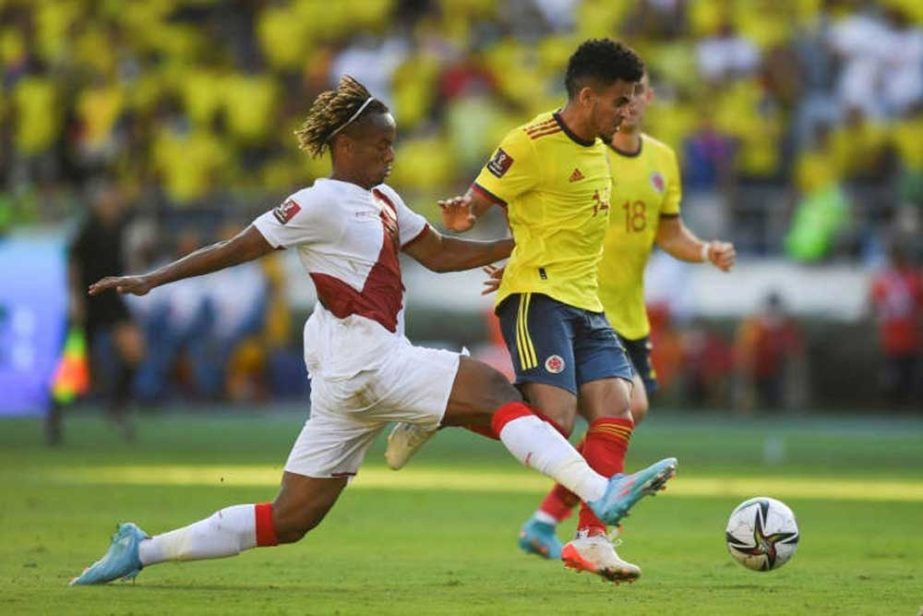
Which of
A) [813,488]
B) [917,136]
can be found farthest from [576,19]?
[813,488]

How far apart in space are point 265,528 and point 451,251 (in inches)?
64.2

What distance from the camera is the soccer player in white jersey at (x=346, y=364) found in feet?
28.6

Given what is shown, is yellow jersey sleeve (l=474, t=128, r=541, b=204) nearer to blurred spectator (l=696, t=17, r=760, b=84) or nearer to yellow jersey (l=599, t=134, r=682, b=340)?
yellow jersey (l=599, t=134, r=682, b=340)

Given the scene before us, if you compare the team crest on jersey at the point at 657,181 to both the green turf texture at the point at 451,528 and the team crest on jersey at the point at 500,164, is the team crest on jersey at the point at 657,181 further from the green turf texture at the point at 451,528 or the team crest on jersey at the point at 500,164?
the green turf texture at the point at 451,528

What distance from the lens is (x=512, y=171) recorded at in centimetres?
972

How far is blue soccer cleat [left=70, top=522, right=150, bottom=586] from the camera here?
9.20m

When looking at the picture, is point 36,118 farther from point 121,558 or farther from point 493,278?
point 121,558

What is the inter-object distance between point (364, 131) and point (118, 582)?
99.2 inches

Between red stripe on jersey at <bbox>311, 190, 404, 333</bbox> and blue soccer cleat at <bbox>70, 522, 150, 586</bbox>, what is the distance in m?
1.45

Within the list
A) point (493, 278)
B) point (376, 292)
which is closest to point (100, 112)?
point (493, 278)

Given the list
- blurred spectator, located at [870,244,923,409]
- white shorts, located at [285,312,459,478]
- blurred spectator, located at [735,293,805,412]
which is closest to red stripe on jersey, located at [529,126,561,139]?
white shorts, located at [285,312,459,478]

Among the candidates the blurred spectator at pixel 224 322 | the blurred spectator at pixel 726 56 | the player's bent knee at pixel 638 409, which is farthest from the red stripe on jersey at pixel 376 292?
the blurred spectator at pixel 224 322

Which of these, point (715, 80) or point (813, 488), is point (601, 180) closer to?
point (813, 488)

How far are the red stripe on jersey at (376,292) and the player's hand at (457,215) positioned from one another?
0.46 m
